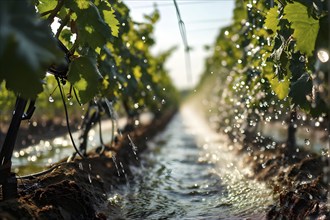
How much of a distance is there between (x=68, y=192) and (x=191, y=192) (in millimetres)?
2437

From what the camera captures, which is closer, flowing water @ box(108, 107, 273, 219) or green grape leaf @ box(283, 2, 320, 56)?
green grape leaf @ box(283, 2, 320, 56)

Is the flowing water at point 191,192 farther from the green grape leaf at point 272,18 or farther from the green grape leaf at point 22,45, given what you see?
the green grape leaf at point 22,45

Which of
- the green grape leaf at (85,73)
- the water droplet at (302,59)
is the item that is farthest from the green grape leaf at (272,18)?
the green grape leaf at (85,73)

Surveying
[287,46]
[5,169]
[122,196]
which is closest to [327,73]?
[287,46]

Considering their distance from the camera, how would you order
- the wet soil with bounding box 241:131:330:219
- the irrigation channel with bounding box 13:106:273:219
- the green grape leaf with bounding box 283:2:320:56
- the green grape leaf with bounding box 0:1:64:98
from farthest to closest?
1. the irrigation channel with bounding box 13:106:273:219
2. the wet soil with bounding box 241:131:330:219
3. the green grape leaf with bounding box 283:2:320:56
4. the green grape leaf with bounding box 0:1:64:98

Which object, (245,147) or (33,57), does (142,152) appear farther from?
(33,57)

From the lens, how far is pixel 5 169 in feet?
12.4

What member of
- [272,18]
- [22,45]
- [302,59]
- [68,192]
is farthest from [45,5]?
[302,59]

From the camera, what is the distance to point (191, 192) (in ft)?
20.4

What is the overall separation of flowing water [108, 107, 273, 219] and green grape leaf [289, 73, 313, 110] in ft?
4.46

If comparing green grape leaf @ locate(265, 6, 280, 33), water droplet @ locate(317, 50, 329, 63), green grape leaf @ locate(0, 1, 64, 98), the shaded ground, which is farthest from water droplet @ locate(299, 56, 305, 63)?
green grape leaf @ locate(0, 1, 64, 98)

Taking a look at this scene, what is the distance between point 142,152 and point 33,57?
8.79m

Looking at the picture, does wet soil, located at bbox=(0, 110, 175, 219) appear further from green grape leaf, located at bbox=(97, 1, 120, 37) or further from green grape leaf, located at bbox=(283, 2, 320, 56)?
green grape leaf, located at bbox=(283, 2, 320, 56)

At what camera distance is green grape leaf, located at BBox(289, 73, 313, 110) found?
3711 millimetres
